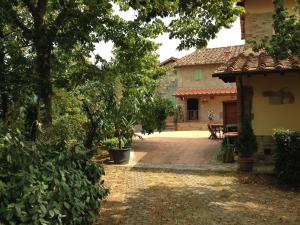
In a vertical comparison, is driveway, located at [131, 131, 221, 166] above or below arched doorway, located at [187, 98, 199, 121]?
below

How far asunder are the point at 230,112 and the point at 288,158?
11770mm

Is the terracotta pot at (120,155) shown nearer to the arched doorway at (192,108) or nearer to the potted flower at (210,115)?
the potted flower at (210,115)

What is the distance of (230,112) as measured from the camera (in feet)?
70.6

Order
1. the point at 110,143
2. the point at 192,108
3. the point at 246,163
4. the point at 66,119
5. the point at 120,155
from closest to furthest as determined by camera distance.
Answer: the point at 246,163 → the point at 66,119 → the point at 120,155 → the point at 110,143 → the point at 192,108

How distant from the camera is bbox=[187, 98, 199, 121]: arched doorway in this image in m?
37.2

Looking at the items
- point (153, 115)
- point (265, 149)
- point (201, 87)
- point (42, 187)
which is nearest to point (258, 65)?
point (265, 149)

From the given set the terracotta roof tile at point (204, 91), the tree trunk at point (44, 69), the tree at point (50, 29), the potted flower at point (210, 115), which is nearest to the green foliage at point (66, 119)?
the tree trunk at point (44, 69)

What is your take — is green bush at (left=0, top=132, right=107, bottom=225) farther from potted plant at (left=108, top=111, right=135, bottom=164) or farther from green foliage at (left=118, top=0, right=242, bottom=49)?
potted plant at (left=108, top=111, right=135, bottom=164)

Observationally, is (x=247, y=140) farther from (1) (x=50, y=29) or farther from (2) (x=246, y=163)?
(1) (x=50, y=29)

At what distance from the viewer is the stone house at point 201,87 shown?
119 feet

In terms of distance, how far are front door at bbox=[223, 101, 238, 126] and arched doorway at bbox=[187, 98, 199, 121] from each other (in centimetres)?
1555

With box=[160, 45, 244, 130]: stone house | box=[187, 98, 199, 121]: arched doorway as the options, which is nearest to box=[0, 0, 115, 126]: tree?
box=[160, 45, 244, 130]: stone house

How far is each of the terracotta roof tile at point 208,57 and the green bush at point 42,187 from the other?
32557 mm

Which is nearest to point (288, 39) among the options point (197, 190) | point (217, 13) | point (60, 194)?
point (217, 13)
